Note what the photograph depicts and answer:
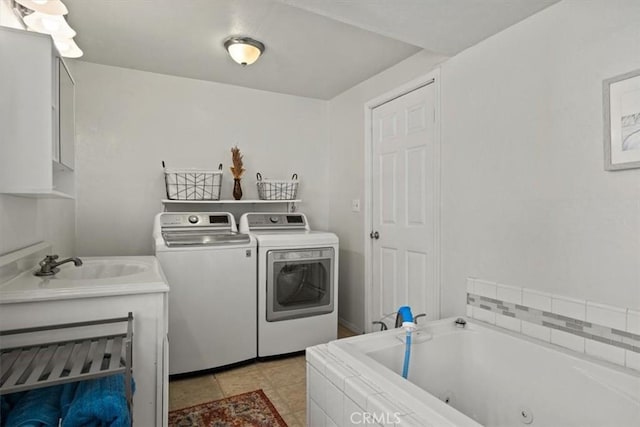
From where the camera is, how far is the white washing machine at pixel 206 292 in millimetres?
2480

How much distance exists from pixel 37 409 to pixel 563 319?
2.10m

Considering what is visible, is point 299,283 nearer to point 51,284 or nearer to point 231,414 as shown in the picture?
point 231,414

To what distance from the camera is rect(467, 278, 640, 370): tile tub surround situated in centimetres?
147

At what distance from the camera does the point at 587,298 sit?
1.60 m

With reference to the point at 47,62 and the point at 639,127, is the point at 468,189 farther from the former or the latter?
the point at 47,62

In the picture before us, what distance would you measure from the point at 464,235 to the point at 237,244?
158cm

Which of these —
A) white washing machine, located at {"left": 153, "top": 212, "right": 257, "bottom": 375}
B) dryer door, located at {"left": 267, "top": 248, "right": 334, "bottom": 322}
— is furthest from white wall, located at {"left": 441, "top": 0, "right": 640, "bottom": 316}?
white washing machine, located at {"left": 153, "top": 212, "right": 257, "bottom": 375}

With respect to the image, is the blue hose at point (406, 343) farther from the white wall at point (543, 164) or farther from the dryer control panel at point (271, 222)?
the dryer control panel at point (271, 222)

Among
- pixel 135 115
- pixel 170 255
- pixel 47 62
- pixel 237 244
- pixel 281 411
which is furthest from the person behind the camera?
pixel 135 115

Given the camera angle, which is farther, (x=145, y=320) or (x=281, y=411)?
(x=281, y=411)

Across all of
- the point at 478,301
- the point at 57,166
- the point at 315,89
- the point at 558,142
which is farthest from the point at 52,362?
the point at 315,89

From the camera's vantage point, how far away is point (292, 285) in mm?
2926

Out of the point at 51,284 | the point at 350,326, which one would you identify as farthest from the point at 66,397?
the point at 350,326

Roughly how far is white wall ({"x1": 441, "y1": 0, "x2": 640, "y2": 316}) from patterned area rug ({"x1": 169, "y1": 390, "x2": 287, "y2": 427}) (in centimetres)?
129
